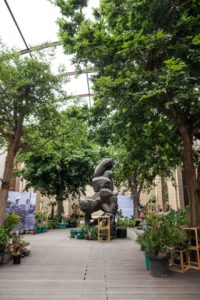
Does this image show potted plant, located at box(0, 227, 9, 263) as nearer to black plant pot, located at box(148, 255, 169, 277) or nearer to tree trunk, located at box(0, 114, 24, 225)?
tree trunk, located at box(0, 114, 24, 225)

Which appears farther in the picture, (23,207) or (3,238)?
(23,207)

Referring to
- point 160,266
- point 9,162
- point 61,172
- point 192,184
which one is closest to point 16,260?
point 9,162

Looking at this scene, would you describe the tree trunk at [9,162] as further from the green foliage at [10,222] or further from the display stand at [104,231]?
the display stand at [104,231]

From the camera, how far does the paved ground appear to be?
10.9ft

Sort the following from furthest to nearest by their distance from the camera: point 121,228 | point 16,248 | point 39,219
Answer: point 39,219, point 121,228, point 16,248

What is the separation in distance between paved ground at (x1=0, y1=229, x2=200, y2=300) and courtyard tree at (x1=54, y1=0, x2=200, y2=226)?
1570 mm

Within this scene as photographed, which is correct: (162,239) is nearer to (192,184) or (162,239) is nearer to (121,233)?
(192,184)

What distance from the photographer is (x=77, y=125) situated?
668 centimetres

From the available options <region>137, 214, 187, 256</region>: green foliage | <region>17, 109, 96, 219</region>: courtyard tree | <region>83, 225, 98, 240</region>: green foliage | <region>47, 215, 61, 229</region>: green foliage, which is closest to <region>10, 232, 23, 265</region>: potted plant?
<region>137, 214, 187, 256</region>: green foliage

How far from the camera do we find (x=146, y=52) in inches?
162

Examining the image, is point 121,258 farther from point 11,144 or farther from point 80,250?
Result: point 11,144

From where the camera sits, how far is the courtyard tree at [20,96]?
5336 mm

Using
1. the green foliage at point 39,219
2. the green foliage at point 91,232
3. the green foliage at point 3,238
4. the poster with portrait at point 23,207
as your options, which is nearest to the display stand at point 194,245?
the green foliage at point 3,238

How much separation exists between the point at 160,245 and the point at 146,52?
3374 mm
